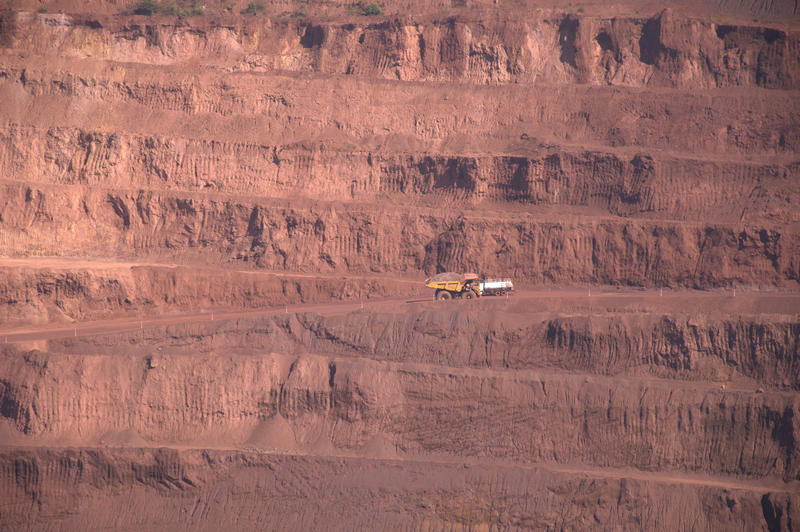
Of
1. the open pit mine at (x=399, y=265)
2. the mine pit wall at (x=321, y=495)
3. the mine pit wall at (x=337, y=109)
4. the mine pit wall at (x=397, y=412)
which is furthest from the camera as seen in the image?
the mine pit wall at (x=337, y=109)

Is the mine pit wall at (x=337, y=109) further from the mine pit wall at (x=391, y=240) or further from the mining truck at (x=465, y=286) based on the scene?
the mining truck at (x=465, y=286)

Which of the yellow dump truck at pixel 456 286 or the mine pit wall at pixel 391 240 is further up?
the mine pit wall at pixel 391 240

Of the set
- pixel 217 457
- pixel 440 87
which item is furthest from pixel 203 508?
pixel 440 87

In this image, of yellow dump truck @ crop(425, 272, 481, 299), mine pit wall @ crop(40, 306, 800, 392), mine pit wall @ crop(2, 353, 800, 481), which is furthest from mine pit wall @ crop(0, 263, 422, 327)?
mine pit wall @ crop(2, 353, 800, 481)

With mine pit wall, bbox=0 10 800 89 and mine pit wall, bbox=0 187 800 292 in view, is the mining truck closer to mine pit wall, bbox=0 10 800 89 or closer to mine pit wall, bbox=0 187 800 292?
mine pit wall, bbox=0 187 800 292

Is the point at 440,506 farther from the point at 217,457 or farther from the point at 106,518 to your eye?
the point at 106,518

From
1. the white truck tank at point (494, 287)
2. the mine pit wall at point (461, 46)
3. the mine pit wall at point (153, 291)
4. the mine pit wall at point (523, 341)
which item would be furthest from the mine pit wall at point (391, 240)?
the mine pit wall at point (461, 46)
